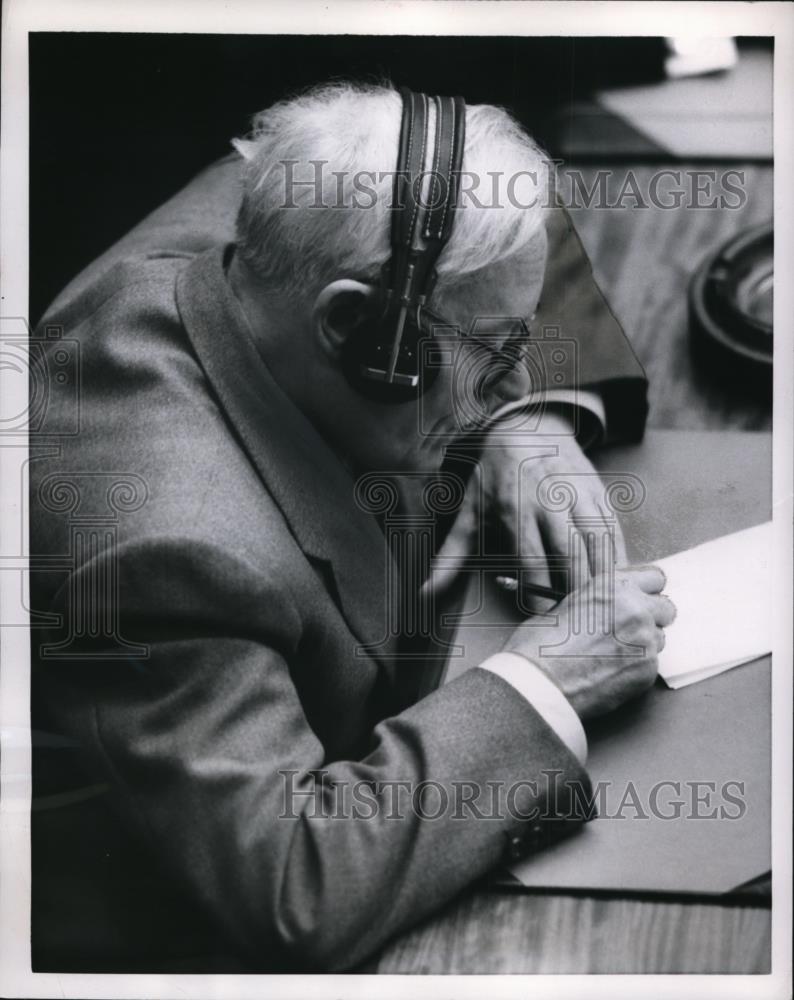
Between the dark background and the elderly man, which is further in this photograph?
the dark background

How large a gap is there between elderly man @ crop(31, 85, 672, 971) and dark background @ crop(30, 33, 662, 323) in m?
0.06

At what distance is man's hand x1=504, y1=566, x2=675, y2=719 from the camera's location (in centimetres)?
236

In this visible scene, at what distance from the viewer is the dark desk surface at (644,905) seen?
7.73 ft

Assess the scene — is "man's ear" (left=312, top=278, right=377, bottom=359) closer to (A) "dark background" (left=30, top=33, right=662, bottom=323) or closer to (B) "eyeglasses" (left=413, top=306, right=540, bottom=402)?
(B) "eyeglasses" (left=413, top=306, right=540, bottom=402)

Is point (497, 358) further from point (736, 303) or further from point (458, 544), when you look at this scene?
point (736, 303)

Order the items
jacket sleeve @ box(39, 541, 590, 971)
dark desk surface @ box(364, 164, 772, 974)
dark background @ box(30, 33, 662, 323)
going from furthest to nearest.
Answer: dark background @ box(30, 33, 662, 323) → dark desk surface @ box(364, 164, 772, 974) → jacket sleeve @ box(39, 541, 590, 971)

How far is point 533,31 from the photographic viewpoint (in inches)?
98.1

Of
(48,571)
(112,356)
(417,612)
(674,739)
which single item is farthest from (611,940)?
(112,356)

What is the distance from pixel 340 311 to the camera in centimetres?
234

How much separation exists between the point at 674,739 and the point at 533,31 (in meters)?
1.47

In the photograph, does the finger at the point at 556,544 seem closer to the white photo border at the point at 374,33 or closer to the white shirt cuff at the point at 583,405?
the white shirt cuff at the point at 583,405

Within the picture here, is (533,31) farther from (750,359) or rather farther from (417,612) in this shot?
(417,612)

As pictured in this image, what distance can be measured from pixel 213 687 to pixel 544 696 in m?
0.64

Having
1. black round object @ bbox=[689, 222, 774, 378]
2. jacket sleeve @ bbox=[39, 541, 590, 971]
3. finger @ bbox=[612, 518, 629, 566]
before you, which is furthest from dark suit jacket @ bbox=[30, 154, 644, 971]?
finger @ bbox=[612, 518, 629, 566]
